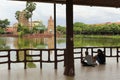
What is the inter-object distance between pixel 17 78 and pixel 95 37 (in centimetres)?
2088

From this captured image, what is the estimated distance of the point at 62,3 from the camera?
1106 cm

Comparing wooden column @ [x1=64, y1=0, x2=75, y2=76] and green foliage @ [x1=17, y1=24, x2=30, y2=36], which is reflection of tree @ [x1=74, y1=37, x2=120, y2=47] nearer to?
green foliage @ [x1=17, y1=24, x2=30, y2=36]

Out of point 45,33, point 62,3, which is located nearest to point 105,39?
point 45,33

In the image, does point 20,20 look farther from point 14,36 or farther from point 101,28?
point 101,28

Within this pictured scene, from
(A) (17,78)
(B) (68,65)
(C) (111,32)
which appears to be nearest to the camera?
(A) (17,78)

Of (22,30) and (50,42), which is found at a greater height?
(22,30)

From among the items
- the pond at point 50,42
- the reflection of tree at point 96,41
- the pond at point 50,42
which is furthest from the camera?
the reflection of tree at point 96,41

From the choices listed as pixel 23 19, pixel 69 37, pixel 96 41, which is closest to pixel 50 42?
pixel 23 19

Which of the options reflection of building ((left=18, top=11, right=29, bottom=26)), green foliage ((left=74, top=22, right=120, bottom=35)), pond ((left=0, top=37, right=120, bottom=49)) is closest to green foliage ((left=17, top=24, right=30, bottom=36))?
reflection of building ((left=18, top=11, right=29, bottom=26))

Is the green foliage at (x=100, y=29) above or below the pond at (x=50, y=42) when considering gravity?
above

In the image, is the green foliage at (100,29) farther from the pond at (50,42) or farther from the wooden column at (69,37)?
the wooden column at (69,37)

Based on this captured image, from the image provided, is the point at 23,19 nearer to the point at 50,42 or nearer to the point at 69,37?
the point at 50,42

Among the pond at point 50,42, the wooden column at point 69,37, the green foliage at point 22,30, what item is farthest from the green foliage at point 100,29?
the wooden column at point 69,37

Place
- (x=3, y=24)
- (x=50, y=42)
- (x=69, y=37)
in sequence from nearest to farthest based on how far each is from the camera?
(x=69, y=37)
(x=3, y=24)
(x=50, y=42)
